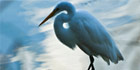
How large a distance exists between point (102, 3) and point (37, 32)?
70 cm

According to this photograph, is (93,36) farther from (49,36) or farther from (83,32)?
(49,36)

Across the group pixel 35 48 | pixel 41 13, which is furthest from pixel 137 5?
pixel 35 48

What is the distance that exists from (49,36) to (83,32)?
0.96 m

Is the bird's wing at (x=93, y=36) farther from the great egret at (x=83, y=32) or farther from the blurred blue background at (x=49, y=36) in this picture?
the blurred blue background at (x=49, y=36)

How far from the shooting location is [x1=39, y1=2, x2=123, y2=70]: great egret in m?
1.51

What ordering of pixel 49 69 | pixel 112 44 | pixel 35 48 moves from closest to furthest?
pixel 112 44 → pixel 49 69 → pixel 35 48

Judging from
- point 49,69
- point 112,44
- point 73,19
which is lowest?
point 49,69

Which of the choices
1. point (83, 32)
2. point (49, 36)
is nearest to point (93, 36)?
point (83, 32)

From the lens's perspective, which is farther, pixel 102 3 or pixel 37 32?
pixel 102 3

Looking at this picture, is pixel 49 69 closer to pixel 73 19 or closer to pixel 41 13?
pixel 73 19

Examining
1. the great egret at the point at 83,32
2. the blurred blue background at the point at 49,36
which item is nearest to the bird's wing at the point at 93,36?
the great egret at the point at 83,32

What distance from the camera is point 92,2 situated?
3.01 meters

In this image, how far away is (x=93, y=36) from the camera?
1.60 m

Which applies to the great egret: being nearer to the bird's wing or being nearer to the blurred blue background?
the bird's wing
